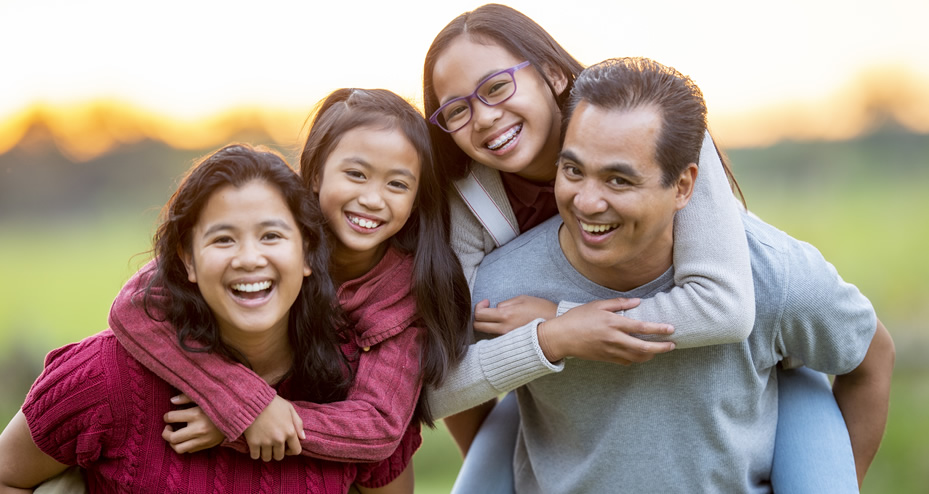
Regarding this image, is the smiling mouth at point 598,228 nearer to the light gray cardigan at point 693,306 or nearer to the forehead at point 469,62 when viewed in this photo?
the light gray cardigan at point 693,306

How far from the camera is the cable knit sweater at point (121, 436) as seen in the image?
1.76m

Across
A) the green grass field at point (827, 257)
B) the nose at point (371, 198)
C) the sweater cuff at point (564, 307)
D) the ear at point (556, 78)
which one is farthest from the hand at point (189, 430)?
the green grass field at point (827, 257)

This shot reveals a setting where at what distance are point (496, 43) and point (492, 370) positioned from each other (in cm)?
88

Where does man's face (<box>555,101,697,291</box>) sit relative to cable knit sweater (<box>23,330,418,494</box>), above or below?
above

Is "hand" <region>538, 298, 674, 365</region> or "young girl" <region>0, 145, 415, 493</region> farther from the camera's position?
"hand" <region>538, 298, 674, 365</region>

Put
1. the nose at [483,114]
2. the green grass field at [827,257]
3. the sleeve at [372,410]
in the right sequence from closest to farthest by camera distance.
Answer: the sleeve at [372,410] → the nose at [483,114] → the green grass field at [827,257]

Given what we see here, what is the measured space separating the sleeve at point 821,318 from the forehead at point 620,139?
50 centimetres

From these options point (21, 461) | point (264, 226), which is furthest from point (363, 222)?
point (21, 461)

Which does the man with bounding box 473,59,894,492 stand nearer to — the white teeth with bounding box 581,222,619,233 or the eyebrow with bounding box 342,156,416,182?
the white teeth with bounding box 581,222,619,233

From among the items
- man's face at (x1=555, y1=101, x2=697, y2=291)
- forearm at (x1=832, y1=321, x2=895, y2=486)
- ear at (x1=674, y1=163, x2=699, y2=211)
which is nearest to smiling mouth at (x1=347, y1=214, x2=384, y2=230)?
man's face at (x1=555, y1=101, x2=697, y2=291)

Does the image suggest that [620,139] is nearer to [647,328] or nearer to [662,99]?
[662,99]

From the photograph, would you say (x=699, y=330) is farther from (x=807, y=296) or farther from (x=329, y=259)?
(x=329, y=259)

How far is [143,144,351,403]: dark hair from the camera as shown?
1780 mm

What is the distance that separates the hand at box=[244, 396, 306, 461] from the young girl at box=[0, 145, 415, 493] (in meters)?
0.09
